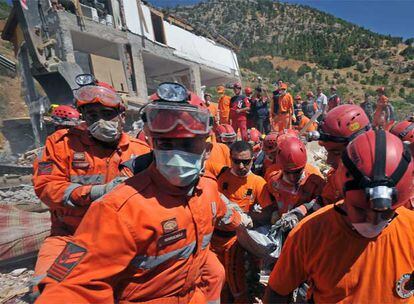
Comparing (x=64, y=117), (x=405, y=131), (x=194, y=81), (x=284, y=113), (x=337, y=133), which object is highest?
(x=194, y=81)

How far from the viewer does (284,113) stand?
1155cm

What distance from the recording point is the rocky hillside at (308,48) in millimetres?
49281

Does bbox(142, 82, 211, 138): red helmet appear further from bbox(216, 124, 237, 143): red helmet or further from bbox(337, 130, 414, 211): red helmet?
bbox(216, 124, 237, 143): red helmet

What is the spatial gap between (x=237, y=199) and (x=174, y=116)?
2.40 m

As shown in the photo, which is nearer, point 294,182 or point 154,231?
point 154,231

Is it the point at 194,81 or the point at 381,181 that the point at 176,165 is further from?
the point at 194,81

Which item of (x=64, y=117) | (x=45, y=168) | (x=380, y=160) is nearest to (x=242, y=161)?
(x=45, y=168)

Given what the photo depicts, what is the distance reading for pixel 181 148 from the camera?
5.96ft

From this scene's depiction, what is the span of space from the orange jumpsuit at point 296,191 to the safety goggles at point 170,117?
6.85 feet

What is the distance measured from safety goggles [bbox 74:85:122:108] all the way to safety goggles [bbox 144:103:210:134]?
1344 mm

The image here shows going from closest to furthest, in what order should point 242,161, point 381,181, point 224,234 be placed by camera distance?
1. point 381,181
2. point 224,234
3. point 242,161

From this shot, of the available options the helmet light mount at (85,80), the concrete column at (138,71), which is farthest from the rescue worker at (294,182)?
the concrete column at (138,71)

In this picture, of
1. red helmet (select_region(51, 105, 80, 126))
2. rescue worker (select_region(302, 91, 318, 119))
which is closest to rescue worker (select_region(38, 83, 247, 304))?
red helmet (select_region(51, 105, 80, 126))

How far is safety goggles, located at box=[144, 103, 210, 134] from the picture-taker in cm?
174
